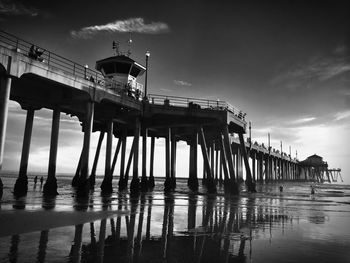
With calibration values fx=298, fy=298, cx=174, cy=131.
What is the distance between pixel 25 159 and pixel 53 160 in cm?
281

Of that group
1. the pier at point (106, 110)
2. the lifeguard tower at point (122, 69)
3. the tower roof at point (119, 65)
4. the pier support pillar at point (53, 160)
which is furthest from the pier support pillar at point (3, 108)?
the tower roof at point (119, 65)

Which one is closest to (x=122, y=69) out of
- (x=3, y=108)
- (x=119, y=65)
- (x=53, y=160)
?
(x=119, y=65)

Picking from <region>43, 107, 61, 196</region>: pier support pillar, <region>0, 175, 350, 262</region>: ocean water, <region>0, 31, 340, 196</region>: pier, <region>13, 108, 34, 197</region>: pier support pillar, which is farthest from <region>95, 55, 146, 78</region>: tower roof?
<region>0, 175, 350, 262</region>: ocean water

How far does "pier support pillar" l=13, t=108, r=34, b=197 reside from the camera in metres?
26.8

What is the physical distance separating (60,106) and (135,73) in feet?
39.2

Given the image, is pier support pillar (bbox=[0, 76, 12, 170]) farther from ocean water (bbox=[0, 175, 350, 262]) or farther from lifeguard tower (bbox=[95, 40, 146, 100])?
lifeguard tower (bbox=[95, 40, 146, 100])

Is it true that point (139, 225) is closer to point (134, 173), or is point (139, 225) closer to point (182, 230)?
point (182, 230)

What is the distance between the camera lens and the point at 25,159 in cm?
2730

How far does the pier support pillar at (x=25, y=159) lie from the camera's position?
26828mm

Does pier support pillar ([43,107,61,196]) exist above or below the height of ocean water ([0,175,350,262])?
above

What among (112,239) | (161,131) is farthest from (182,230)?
(161,131)

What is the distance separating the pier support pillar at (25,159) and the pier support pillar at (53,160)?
2075 millimetres

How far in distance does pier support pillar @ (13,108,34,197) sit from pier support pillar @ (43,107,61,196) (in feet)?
6.81

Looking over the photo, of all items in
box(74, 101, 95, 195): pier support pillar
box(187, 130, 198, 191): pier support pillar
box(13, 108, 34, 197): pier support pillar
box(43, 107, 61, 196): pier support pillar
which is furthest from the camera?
box(187, 130, 198, 191): pier support pillar
